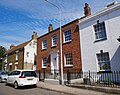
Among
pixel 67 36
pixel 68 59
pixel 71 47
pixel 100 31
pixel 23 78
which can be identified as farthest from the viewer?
pixel 67 36

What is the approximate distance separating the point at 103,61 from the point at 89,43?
2.38m

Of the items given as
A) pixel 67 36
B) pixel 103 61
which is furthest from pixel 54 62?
pixel 103 61

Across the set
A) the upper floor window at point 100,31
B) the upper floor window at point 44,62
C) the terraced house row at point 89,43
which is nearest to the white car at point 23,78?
the terraced house row at point 89,43

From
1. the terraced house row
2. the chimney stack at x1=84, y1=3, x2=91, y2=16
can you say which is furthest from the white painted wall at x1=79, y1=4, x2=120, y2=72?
the chimney stack at x1=84, y1=3, x2=91, y2=16

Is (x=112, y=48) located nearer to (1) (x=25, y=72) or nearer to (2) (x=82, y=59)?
(2) (x=82, y=59)

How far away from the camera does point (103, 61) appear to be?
40.5 feet

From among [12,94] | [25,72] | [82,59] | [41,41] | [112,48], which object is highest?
[41,41]

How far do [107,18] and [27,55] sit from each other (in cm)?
1949

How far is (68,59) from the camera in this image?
53.5 ft

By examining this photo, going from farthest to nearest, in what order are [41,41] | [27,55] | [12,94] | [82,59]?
[27,55], [41,41], [82,59], [12,94]

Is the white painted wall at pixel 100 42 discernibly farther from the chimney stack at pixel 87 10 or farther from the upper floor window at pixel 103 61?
the chimney stack at pixel 87 10

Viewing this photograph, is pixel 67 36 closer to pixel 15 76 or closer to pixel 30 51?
pixel 15 76

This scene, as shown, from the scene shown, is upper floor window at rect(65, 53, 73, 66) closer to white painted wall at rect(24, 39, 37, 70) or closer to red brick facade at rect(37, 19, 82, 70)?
red brick facade at rect(37, 19, 82, 70)

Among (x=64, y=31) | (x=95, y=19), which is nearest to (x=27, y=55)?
(x=64, y=31)
